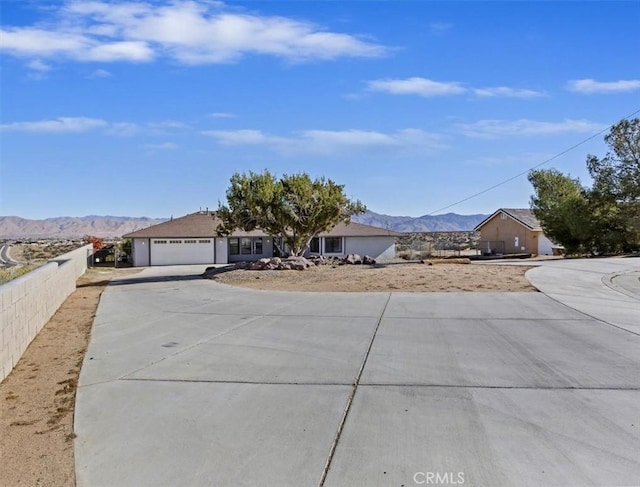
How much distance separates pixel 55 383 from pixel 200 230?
37008 millimetres

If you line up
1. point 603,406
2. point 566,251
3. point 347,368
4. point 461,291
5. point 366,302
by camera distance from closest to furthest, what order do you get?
point 603,406, point 347,368, point 366,302, point 461,291, point 566,251

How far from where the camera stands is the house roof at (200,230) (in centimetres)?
4319

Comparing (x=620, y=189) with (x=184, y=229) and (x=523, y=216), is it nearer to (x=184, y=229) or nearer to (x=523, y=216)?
(x=523, y=216)

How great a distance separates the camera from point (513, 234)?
54.5 metres

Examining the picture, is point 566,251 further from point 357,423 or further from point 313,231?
point 357,423

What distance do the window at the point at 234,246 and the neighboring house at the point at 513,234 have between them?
25597 millimetres

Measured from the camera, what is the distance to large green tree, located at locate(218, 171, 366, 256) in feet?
90.0

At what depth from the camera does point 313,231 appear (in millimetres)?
29719

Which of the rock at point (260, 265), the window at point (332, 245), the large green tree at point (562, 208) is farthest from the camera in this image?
the window at point (332, 245)

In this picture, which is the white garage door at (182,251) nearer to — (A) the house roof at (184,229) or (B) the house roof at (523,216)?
(A) the house roof at (184,229)

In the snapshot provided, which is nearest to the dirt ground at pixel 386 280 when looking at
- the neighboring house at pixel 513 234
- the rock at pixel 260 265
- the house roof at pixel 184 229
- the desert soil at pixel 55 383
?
the desert soil at pixel 55 383

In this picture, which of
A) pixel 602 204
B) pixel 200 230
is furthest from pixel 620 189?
pixel 200 230

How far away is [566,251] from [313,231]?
76.2 feet

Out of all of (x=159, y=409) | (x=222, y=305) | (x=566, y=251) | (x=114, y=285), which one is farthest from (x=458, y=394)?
(x=566, y=251)
